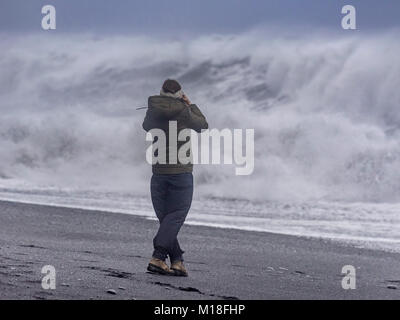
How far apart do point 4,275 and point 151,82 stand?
3289cm

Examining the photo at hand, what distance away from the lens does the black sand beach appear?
5.91 metres

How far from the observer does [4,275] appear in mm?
5934

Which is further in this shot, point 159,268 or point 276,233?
point 276,233

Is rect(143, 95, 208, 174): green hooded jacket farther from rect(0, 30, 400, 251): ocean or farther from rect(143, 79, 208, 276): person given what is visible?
rect(0, 30, 400, 251): ocean

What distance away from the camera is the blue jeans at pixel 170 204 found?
22.1 feet

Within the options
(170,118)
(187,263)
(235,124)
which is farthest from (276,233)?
(235,124)

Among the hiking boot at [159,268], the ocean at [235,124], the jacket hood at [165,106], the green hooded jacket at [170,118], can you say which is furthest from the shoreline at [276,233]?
the jacket hood at [165,106]

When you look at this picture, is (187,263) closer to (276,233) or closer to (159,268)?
(159,268)

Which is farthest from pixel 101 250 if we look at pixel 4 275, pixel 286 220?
pixel 286 220

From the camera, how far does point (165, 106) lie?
21.9 feet

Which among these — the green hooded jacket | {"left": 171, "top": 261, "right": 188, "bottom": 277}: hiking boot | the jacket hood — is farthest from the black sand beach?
the jacket hood

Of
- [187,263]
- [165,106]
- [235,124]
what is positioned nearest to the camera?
[165,106]

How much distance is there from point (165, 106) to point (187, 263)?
5.40 feet
